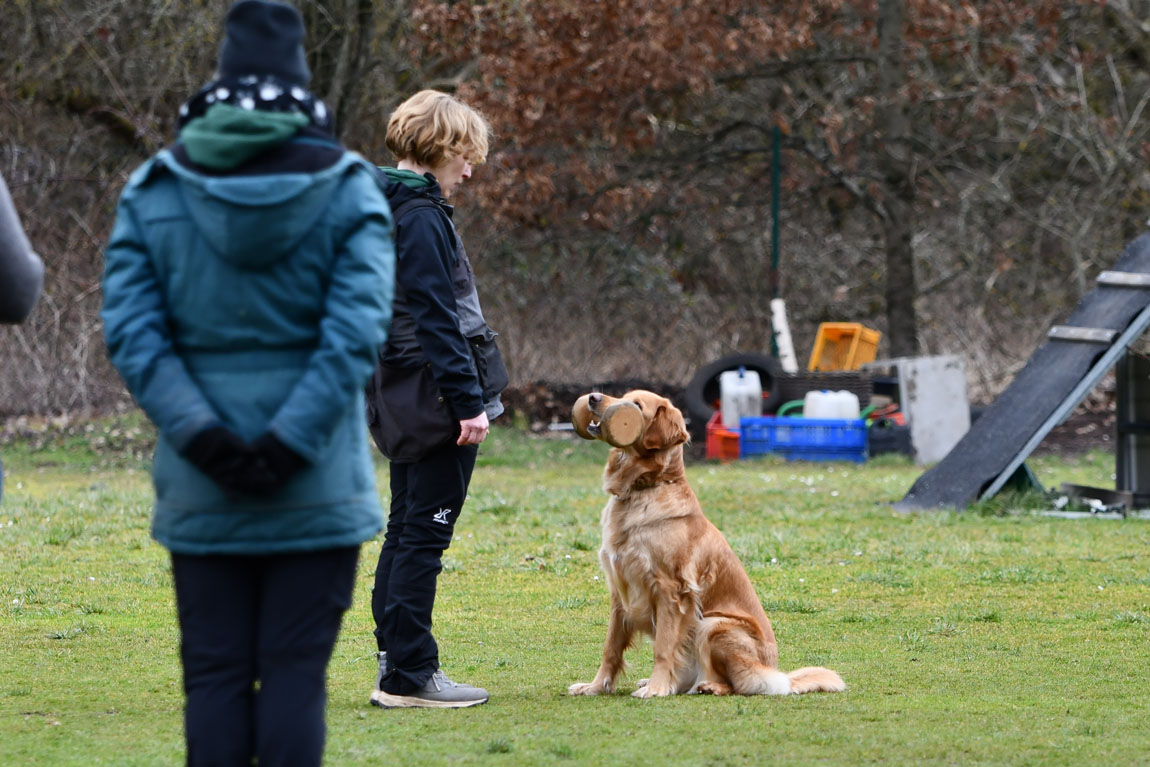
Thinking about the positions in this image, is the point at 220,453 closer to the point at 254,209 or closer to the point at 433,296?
the point at 254,209

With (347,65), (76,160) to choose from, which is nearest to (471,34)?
(347,65)

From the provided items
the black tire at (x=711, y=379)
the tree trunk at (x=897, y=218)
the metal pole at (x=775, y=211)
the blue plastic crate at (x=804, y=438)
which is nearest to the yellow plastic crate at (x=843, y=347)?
the black tire at (x=711, y=379)

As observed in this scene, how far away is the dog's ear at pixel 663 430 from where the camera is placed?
4676mm

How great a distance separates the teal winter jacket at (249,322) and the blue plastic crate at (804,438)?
1092cm

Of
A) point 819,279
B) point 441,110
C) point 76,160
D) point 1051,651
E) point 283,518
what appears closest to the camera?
point 283,518

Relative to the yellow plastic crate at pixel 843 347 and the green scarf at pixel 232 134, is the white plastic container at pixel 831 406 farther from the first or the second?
the green scarf at pixel 232 134

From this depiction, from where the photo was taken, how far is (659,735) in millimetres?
4086

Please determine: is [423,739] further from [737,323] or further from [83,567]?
[737,323]

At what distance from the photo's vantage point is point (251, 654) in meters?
2.75

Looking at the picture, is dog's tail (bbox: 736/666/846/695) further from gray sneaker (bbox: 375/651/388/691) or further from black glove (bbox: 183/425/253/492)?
black glove (bbox: 183/425/253/492)

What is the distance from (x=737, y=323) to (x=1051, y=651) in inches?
491

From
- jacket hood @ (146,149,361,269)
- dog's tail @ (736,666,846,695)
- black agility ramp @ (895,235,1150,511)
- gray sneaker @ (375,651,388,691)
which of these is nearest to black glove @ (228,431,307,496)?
jacket hood @ (146,149,361,269)

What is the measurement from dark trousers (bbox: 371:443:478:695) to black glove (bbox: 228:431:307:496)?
5.52ft

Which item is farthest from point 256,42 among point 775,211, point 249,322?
point 775,211
